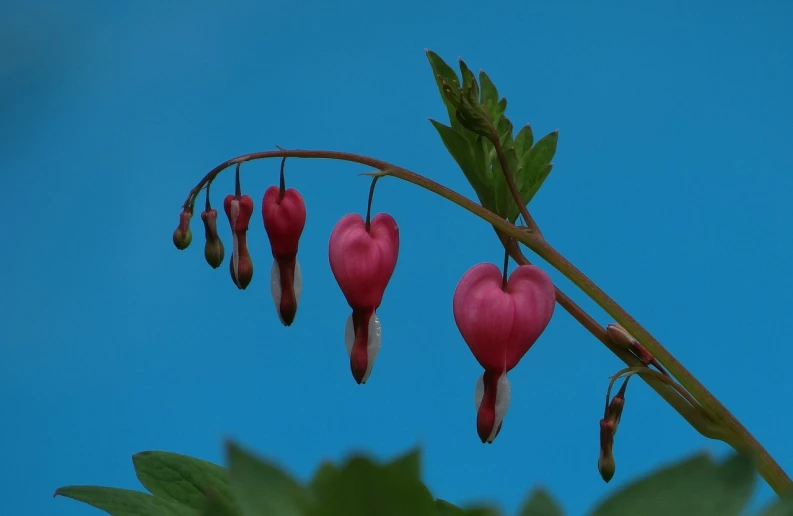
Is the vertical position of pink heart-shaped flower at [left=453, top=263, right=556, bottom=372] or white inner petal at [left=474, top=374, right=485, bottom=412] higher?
pink heart-shaped flower at [left=453, top=263, right=556, bottom=372]

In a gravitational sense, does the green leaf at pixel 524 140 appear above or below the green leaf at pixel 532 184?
above

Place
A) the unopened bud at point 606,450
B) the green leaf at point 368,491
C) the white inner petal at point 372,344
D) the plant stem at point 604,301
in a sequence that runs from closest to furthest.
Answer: the green leaf at point 368,491 < the plant stem at point 604,301 < the unopened bud at point 606,450 < the white inner petal at point 372,344

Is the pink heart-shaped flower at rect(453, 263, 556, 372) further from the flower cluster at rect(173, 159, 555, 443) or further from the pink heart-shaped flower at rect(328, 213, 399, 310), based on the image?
the pink heart-shaped flower at rect(328, 213, 399, 310)

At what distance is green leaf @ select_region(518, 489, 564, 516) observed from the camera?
0.19 metres

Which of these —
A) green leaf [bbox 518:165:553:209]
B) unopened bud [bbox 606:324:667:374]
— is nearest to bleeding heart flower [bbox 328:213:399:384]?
green leaf [bbox 518:165:553:209]

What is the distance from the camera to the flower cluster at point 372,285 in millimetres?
1188

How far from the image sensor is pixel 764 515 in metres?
0.19

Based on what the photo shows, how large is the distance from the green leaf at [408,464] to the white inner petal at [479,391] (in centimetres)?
98

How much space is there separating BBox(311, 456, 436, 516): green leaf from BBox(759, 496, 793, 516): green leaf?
0.07 metres

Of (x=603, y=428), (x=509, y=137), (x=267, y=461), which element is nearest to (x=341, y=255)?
(x=509, y=137)

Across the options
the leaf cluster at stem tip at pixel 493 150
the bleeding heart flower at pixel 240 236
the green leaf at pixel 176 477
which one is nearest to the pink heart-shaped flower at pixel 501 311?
the leaf cluster at stem tip at pixel 493 150

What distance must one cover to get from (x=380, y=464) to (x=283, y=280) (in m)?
1.22

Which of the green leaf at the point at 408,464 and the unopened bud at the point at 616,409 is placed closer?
the green leaf at the point at 408,464

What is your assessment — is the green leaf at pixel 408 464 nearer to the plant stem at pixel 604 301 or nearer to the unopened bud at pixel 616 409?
the plant stem at pixel 604 301
